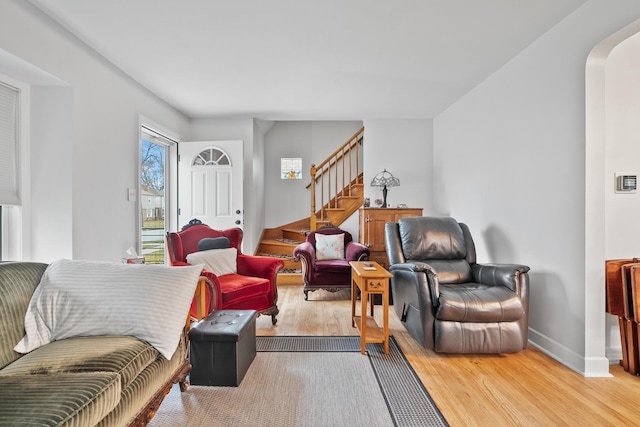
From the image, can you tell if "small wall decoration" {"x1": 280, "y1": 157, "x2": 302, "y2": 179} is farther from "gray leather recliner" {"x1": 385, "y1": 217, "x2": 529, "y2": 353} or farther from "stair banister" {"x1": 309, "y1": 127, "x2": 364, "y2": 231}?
"gray leather recliner" {"x1": 385, "y1": 217, "x2": 529, "y2": 353}

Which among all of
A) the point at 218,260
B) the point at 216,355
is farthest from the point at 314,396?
the point at 218,260

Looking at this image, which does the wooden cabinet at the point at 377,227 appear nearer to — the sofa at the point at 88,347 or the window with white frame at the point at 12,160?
the sofa at the point at 88,347

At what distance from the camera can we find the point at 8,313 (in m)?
1.57

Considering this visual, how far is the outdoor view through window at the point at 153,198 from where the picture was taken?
4.24 m

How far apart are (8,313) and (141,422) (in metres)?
0.83

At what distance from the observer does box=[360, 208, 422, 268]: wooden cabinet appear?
4688 mm

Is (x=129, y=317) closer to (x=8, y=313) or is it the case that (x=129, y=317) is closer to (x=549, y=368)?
(x=8, y=313)

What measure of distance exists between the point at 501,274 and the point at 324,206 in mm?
4041

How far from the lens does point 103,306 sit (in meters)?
1.75

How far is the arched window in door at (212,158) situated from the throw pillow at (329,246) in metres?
1.82

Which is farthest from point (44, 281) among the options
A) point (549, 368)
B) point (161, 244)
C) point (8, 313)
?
point (549, 368)

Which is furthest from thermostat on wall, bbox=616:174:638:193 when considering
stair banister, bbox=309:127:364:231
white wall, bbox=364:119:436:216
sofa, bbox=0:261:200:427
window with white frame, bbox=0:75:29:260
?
window with white frame, bbox=0:75:29:260

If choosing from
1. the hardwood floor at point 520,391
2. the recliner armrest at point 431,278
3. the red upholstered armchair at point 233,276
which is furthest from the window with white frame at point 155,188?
the hardwood floor at point 520,391

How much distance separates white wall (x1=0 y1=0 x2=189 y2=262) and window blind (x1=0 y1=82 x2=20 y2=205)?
125 mm
